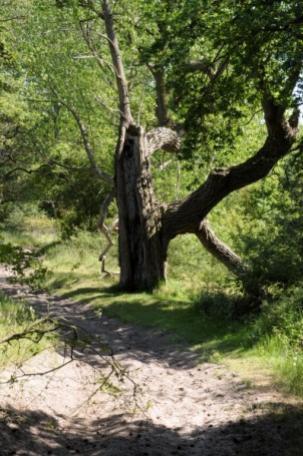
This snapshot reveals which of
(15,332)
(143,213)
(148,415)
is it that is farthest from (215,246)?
(148,415)

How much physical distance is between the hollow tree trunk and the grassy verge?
74 cm

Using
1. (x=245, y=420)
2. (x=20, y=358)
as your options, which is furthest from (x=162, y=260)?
(x=245, y=420)

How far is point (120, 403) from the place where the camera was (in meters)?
9.16

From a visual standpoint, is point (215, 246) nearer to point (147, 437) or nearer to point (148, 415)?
point (148, 415)

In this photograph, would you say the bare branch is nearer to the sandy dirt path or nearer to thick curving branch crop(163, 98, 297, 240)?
thick curving branch crop(163, 98, 297, 240)

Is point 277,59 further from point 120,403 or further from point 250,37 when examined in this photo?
point 120,403

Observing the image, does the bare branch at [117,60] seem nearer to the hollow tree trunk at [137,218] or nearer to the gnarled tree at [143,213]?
the gnarled tree at [143,213]

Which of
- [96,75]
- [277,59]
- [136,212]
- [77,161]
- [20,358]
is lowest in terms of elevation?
[20,358]

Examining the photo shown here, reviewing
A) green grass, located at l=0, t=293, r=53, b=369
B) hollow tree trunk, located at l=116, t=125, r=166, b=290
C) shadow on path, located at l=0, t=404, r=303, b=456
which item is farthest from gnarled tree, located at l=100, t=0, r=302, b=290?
shadow on path, located at l=0, t=404, r=303, b=456

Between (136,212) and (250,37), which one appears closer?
(250,37)

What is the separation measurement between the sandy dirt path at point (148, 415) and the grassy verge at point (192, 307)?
1.98 feet

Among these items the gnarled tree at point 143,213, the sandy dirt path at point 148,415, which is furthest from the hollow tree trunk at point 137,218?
the sandy dirt path at point 148,415

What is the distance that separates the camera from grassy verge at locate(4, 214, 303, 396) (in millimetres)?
10773

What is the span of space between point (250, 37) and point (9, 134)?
25819 mm
